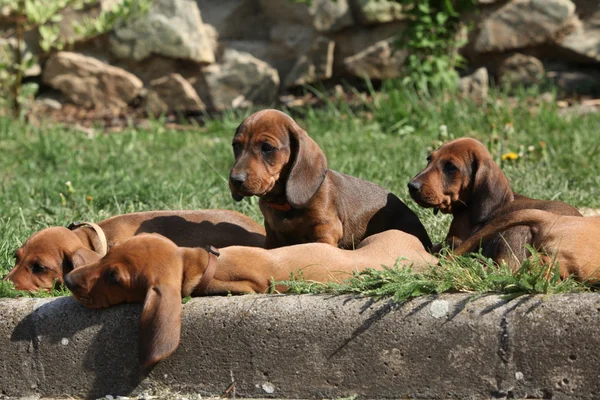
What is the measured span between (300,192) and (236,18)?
6.52m

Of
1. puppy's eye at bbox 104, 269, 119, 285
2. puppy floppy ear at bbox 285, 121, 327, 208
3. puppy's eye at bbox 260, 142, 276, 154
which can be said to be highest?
puppy's eye at bbox 260, 142, 276, 154

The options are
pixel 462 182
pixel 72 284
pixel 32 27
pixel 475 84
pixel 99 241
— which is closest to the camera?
pixel 72 284

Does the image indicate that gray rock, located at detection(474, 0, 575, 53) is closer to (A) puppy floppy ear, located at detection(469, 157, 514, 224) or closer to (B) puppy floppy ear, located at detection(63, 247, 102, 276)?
(A) puppy floppy ear, located at detection(469, 157, 514, 224)

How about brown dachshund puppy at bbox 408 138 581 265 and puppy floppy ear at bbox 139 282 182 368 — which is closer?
puppy floppy ear at bbox 139 282 182 368

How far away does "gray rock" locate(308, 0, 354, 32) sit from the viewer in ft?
34.8

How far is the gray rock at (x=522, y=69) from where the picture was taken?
10.3 metres

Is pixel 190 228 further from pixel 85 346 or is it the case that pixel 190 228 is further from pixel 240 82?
pixel 240 82

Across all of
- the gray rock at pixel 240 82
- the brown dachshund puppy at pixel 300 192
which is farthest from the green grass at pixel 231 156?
the gray rock at pixel 240 82

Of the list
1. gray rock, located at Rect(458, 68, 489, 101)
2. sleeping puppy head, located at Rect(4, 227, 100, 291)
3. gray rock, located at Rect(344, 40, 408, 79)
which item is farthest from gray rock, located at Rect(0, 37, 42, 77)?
sleeping puppy head, located at Rect(4, 227, 100, 291)

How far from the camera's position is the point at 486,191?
5.20 metres

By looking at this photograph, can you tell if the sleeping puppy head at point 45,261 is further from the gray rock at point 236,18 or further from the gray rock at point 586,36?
the gray rock at point 586,36

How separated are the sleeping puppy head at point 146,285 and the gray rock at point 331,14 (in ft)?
22.9

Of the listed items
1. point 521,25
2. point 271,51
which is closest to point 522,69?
point 521,25

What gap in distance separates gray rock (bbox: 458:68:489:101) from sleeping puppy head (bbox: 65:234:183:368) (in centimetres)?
618
